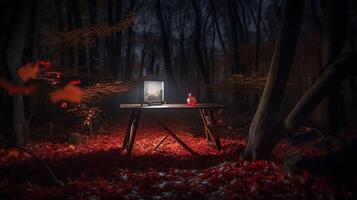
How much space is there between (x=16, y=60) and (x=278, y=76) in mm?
7125

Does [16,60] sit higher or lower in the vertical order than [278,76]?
higher

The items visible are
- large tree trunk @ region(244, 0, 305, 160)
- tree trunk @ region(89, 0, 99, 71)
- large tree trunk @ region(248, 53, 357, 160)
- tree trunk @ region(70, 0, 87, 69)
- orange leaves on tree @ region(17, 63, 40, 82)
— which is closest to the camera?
large tree trunk @ region(248, 53, 357, 160)

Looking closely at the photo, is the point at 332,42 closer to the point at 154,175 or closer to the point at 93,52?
the point at 154,175

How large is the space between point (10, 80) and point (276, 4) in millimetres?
19060

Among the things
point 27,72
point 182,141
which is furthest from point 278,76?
point 27,72

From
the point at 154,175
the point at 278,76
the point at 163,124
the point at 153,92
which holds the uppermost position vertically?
the point at 278,76

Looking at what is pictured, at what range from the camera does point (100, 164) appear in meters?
6.46

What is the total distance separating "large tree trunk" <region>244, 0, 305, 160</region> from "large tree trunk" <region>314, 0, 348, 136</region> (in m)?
2.24

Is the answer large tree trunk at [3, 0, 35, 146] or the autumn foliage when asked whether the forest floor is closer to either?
the autumn foliage

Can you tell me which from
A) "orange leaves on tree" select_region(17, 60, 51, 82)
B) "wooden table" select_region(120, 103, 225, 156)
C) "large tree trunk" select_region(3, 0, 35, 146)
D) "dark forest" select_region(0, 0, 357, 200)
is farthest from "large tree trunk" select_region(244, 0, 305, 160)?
"large tree trunk" select_region(3, 0, 35, 146)

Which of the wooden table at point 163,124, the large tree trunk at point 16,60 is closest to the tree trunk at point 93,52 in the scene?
the large tree trunk at point 16,60

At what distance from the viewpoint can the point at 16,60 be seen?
25.1ft

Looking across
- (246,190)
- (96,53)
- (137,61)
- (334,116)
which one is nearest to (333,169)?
(246,190)

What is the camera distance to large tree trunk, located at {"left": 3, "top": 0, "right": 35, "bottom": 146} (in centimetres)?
750
